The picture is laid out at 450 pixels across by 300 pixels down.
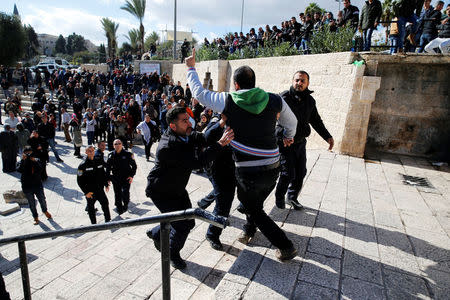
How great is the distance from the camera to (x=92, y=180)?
5.93 metres

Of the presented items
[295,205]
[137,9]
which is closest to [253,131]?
[295,205]

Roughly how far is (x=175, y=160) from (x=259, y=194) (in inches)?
33.4

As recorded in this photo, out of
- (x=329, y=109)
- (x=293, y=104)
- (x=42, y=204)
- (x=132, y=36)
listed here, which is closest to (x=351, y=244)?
(x=293, y=104)

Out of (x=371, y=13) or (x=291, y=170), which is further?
(x=371, y=13)

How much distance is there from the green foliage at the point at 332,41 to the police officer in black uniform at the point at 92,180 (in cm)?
691

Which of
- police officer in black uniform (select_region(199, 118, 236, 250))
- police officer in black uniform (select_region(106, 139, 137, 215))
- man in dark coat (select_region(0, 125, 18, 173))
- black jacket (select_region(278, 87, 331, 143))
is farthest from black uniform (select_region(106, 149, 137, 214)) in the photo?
man in dark coat (select_region(0, 125, 18, 173))

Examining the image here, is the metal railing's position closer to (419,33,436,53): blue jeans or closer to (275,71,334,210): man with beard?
(275,71,334,210): man with beard

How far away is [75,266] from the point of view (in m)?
3.66

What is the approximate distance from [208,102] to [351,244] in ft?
7.11

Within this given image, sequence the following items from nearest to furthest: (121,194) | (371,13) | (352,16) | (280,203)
→ (280,203)
(121,194)
(371,13)
(352,16)

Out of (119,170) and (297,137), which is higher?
(297,137)

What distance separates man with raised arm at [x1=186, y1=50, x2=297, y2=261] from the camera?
253 centimetres

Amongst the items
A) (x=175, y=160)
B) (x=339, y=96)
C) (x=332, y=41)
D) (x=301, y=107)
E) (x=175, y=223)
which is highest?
(x=332, y=41)

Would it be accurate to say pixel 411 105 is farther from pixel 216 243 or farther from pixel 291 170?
pixel 216 243
